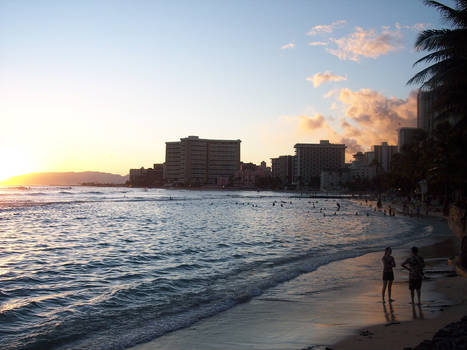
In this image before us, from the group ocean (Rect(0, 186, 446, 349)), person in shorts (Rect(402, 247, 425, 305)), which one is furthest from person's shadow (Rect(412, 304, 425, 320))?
ocean (Rect(0, 186, 446, 349))

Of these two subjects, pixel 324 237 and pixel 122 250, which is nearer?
pixel 122 250

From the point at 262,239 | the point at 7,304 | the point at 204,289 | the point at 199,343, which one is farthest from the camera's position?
the point at 262,239

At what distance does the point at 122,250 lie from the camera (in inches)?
862

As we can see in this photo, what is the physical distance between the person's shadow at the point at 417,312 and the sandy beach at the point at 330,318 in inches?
0.8

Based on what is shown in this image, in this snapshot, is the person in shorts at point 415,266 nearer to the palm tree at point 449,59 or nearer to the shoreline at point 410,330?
the shoreline at point 410,330

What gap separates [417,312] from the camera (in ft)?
32.3

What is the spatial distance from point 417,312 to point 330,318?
2058 millimetres

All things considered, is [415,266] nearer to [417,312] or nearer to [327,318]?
[417,312]

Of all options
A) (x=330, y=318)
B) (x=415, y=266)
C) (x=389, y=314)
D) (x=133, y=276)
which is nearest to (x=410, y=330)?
(x=389, y=314)

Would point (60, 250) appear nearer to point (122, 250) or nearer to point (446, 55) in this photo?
point (122, 250)

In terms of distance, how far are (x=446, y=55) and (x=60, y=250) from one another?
2070 centimetres

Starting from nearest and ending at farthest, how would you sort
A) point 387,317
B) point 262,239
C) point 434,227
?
point 387,317, point 262,239, point 434,227

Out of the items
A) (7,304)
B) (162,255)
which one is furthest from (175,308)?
(162,255)

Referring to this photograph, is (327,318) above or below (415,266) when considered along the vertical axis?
below
